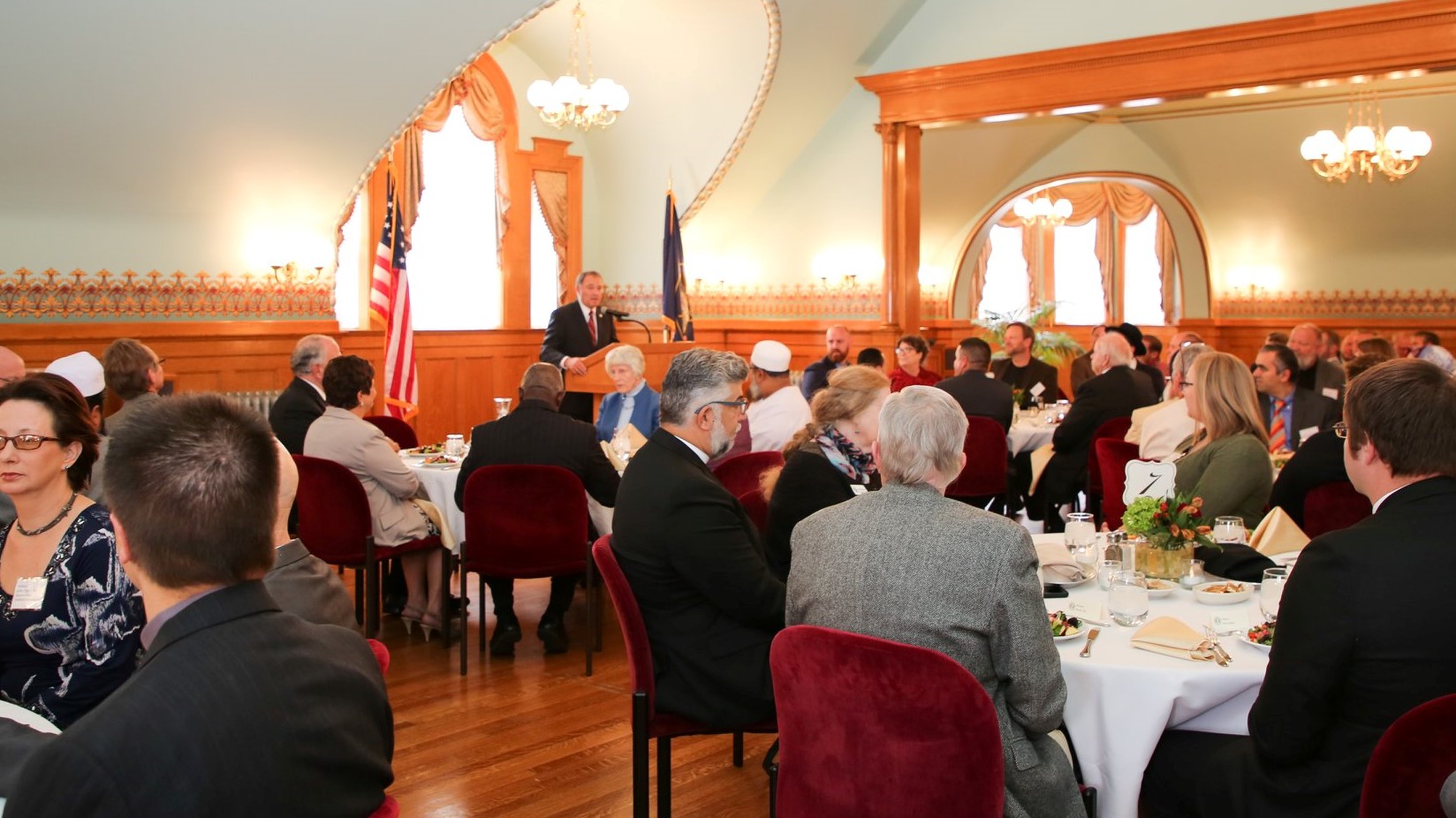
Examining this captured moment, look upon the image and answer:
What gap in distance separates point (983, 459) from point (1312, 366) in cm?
234

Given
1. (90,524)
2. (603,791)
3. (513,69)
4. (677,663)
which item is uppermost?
(513,69)

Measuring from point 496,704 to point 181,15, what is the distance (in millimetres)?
4896

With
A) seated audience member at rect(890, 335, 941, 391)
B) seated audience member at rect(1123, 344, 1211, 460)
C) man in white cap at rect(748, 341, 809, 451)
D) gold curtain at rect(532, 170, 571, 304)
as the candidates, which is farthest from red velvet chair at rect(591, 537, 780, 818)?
gold curtain at rect(532, 170, 571, 304)

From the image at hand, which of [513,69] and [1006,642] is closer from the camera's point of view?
[1006,642]

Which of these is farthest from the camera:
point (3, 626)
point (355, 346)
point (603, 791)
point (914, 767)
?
point (355, 346)

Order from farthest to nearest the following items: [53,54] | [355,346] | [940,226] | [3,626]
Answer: [940,226], [355,346], [53,54], [3,626]

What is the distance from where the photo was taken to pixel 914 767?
2260 millimetres

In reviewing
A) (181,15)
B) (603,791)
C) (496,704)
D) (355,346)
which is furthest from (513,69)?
(603,791)

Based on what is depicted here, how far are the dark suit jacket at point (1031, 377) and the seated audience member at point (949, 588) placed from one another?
6875 mm

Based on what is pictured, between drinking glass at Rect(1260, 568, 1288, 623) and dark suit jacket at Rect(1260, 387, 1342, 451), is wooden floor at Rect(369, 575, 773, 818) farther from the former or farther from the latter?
dark suit jacket at Rect(1260, 387, 1342, 451)

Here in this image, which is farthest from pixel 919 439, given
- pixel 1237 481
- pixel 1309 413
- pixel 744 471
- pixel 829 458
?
pixel 1309 413

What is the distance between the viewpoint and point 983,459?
7219 mm

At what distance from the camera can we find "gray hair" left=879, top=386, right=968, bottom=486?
2523 millimetres

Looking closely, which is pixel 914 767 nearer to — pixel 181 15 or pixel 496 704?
pixel 496 704
